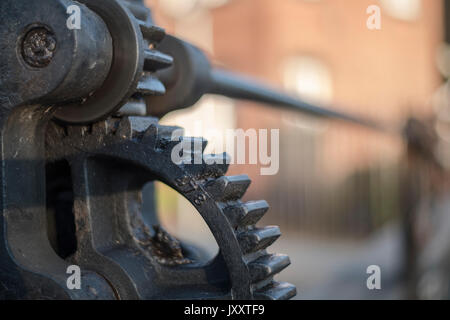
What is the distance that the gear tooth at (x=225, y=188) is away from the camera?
848mm

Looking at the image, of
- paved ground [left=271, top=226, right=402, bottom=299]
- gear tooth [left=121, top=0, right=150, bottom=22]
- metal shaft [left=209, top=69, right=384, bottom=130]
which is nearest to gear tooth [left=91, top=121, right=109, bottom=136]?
gear tooth [left=121, top=0, right=150, bottom=22]

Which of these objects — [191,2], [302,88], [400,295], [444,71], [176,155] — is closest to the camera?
[176,155]

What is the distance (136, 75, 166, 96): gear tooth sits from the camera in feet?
3.11

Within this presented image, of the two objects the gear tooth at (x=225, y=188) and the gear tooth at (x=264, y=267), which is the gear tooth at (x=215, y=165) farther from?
the gear tooth at (x=264, y=267)

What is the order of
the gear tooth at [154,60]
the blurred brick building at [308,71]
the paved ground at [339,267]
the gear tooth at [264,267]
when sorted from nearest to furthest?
the gear tooth at [264,267]
the gear tooth at [154,60]
the paved ground at [339,267]
the blurred brick building at [308,71]

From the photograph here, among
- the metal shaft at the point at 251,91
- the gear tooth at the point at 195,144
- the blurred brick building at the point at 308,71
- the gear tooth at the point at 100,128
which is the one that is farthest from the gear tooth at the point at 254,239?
the blurred brick building at the point at 308,71

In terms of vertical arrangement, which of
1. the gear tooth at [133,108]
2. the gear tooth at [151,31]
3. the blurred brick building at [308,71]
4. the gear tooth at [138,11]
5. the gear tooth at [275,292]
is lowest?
the gear tooth at [275,292]

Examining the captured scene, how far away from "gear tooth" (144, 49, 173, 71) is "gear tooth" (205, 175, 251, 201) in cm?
24

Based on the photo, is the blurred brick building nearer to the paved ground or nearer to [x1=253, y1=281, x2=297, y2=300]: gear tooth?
the paved ground

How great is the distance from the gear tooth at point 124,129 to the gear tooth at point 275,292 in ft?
0.97

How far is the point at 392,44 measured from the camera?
61.9ft

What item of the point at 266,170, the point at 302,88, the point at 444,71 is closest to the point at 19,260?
the point at 266,170

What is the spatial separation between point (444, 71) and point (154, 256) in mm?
24968
